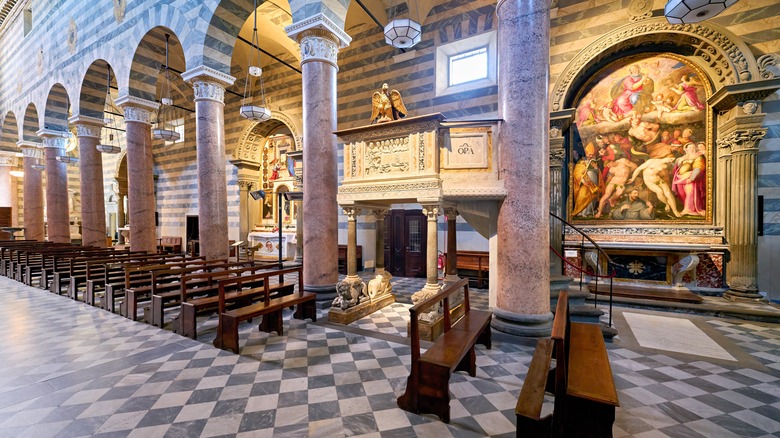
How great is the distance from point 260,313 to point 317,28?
527 centimetres

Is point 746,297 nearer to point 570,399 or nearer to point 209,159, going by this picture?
point 570,399

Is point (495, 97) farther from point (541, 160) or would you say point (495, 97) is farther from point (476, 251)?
point (541, 160)

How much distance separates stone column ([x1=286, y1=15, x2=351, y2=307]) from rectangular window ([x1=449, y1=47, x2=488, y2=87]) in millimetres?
4662

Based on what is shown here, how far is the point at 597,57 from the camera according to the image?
24.8 ft

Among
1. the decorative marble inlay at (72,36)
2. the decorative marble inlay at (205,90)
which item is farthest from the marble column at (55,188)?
the decorative marble inlay at (205,90)

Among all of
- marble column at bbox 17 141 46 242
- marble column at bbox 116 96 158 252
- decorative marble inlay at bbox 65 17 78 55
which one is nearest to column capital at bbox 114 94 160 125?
marble column at bbox 116 96 158 252

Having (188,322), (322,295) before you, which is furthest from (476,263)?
(188,322)

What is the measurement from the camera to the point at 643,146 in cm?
761

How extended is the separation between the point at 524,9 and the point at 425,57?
5.77 metres

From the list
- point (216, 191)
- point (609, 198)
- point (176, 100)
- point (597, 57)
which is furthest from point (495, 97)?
point (176, 100)

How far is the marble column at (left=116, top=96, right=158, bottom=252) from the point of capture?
9.47 metres

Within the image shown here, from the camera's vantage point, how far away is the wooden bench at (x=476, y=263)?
28.2ft

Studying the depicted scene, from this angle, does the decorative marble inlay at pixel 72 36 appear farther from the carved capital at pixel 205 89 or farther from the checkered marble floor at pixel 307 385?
the checkered marble floor at pixel 307 385

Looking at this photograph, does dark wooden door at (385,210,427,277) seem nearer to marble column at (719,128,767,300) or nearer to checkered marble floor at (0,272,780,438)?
checkered marble floor at (0,272,780,438)
